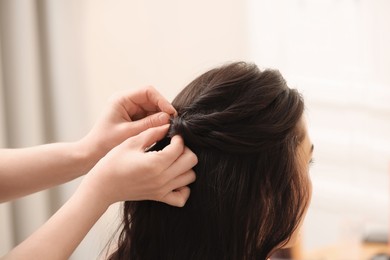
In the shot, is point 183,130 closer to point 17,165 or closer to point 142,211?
point 142,211

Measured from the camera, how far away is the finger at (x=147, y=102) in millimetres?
996

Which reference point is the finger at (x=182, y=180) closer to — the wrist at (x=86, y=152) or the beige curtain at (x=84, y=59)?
the wrist at (x=86, y=152)

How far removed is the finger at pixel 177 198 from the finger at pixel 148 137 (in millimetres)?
93

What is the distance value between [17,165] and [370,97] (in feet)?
5.46

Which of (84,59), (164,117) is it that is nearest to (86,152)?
(164,117)

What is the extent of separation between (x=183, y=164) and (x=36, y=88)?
1.18 m

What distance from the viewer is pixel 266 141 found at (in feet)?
3.10

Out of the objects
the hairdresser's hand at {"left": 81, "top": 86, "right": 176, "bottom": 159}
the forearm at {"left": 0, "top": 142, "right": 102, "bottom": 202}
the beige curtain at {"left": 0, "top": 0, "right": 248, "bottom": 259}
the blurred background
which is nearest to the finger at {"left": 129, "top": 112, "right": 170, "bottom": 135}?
the hairdresser's hand at {"left": 81, "top": 86, "right": 176, "bottom": 159}

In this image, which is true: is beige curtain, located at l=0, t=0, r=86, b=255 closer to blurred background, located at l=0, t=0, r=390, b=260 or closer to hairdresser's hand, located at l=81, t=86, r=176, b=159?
blurred background, located at l=0, t=0, r=390, b=260

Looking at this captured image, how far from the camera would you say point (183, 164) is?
2.90 ft

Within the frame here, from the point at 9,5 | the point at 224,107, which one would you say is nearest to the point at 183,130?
the point at 224,107

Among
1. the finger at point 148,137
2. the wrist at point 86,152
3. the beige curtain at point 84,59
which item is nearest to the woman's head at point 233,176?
the finger at point 148,137

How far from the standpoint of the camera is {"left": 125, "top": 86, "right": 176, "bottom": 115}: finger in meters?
1.00

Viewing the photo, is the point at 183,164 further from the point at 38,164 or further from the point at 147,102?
the point at 38,164
